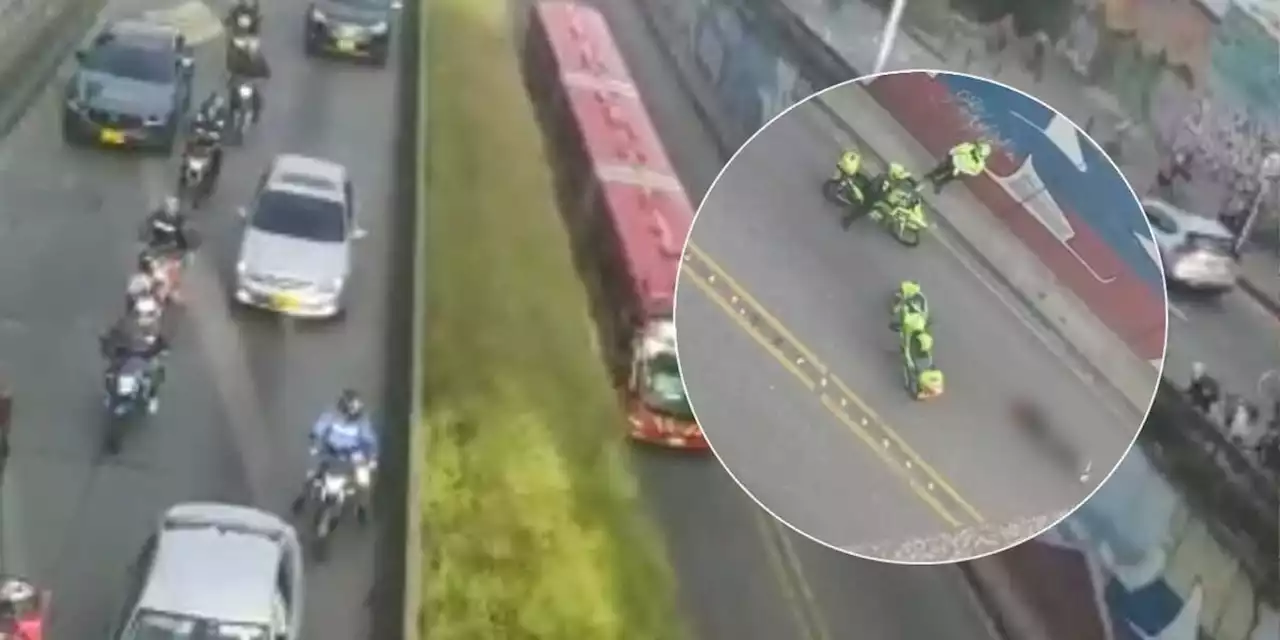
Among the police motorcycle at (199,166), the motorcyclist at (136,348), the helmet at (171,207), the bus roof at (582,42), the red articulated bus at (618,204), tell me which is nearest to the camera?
the red articulated bus at (618,204)

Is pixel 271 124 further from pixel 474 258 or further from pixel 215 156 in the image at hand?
pixel 474 258

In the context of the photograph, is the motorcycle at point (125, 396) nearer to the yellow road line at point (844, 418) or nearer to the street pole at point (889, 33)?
the yellow road line at point (844, 418)

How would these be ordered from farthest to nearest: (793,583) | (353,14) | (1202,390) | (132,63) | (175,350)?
(353,14)
(132,63)
(175,350)
(793,583)
(1202,390)

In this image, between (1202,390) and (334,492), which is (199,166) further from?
(1202,390)

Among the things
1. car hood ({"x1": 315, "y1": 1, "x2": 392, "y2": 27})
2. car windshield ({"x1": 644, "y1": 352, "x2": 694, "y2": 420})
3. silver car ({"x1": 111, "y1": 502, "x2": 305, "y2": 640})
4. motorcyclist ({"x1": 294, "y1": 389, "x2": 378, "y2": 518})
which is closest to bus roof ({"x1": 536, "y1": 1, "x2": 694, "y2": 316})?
car windshield ({"x1": 644, "y1": 352, "x2": 694, "y2": 420})

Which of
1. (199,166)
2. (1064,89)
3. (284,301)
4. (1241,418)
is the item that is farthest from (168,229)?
(1241,418)
